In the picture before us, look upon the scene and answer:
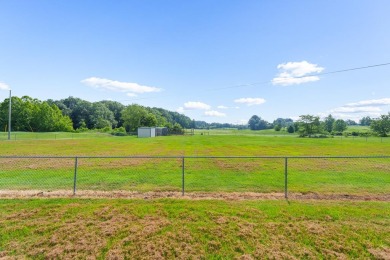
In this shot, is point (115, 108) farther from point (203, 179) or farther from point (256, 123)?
point (203, 179)

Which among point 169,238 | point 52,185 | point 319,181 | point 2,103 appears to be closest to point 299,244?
point 169,238

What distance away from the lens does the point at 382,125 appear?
75000 millimetres

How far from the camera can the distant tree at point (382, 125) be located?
74.2 metres

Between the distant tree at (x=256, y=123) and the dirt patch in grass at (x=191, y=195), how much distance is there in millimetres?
165094

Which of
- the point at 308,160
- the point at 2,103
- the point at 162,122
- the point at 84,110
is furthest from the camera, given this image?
the point at 162,122

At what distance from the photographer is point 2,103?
66500 mm

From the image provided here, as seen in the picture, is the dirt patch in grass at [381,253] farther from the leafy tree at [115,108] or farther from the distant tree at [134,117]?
the leafy tree at [115,108]

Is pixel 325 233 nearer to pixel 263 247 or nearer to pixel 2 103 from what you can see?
pixel 263 247

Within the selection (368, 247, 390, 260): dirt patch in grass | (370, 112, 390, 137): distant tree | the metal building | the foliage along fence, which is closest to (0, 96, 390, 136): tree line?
(370, 112, 390, 137): distant tree

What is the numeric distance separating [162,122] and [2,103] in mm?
58554

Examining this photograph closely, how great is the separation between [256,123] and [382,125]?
338ft

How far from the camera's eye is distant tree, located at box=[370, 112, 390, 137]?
244 ft

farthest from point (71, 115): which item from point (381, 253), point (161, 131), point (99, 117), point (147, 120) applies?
point (381, 253)

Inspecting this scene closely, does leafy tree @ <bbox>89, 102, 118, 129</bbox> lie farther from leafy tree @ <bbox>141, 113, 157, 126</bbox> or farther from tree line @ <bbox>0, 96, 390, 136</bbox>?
leafy tree @ <bbox>141, 113, 157, 126</bbox>
